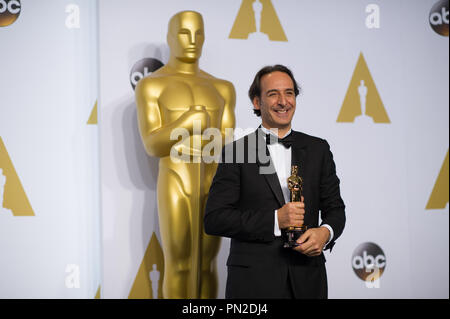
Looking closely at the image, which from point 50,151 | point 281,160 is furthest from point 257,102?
point 50,151

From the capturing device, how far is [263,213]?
5.71ft

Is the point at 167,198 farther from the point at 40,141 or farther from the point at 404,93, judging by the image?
the point at 404,93

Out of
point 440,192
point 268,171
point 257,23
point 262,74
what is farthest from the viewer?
point 440,192

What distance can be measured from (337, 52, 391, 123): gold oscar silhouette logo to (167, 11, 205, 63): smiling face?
4.57 feet

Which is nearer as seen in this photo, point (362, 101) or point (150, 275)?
point (150, 275)

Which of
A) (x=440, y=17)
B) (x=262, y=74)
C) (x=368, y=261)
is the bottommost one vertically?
(x=368, y=261)

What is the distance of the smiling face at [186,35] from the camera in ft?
9.40

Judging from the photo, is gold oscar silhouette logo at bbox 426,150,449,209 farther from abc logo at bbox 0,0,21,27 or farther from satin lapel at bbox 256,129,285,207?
abc logo at bbox 0,0,21,27

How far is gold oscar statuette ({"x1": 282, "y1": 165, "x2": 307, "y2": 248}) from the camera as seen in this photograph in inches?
66.5

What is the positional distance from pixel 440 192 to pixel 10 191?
319 centimetres

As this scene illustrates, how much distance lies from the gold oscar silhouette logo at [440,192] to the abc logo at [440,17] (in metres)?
1.07

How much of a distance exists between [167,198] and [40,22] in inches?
63.5

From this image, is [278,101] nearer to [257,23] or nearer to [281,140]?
[281,140]

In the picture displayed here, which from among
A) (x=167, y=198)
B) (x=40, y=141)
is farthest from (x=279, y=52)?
(x=40, y=141)
